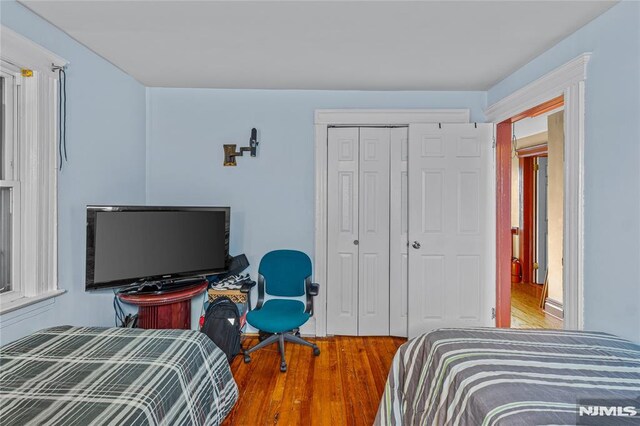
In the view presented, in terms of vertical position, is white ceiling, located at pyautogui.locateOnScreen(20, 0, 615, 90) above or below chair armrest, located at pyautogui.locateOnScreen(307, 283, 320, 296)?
above

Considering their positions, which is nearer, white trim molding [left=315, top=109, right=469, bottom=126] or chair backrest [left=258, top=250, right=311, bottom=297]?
chair backrest [left=258, top=250, right=311, bottom=297]

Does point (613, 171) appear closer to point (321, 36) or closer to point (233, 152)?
point (321, 36)

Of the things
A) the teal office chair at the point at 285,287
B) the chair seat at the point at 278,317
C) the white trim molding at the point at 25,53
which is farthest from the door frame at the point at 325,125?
the white trim molding at the point at 25,53

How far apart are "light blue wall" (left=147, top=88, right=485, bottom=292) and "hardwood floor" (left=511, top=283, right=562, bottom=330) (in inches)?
93.1

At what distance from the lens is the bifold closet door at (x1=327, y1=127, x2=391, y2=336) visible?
3.31 meters

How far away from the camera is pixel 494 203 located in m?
3.15

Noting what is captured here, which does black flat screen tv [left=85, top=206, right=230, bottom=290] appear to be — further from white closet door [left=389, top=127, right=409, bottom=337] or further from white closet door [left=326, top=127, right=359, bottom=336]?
white closet door [left=389, top=127, right=409, bottom=337]

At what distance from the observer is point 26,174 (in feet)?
6.36

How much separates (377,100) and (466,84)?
84cm

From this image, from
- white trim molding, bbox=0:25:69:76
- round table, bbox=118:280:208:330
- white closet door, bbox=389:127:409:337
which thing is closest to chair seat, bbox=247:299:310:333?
round table, bbox=118:280:208:330

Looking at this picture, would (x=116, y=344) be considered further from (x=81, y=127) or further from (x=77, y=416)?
(x=81, y=127)

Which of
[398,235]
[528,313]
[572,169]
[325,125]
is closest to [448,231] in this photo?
[398,235]

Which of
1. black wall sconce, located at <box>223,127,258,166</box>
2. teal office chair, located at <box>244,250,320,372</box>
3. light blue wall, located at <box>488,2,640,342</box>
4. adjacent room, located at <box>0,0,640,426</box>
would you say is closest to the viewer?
adjacent room, located at <box>0,0,640,426</box>

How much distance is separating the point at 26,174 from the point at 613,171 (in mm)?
3395
